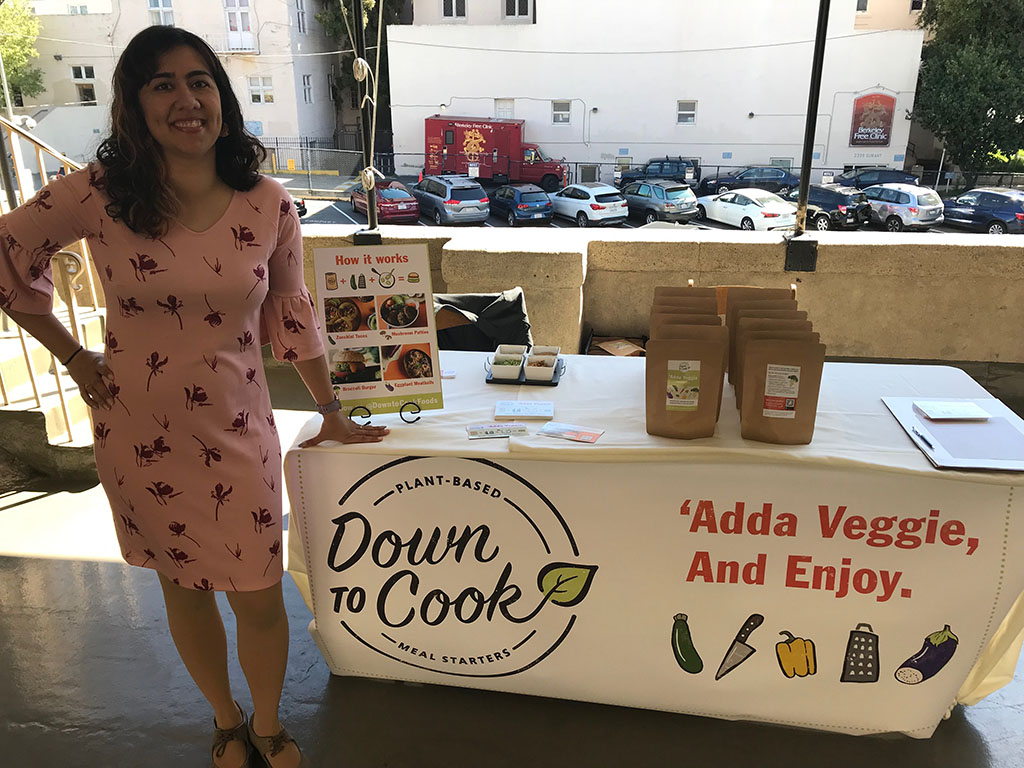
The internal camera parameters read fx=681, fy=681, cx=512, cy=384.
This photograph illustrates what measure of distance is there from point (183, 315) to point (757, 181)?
1570 cm

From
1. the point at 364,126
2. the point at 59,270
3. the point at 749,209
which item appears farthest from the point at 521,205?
the point at 59,270

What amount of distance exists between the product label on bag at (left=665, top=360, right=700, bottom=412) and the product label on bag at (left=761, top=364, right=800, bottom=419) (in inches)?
6.1

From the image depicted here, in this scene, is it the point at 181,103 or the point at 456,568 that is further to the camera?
the point at 456,568

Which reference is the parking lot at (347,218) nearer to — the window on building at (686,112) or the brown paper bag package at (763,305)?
the window on building at (686,112)

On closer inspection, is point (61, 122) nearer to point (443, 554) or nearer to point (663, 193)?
point (663, 193)

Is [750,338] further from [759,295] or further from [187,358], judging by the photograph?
[187,358]

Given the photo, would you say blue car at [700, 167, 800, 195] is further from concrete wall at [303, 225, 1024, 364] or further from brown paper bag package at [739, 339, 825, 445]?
brown paper bag package at [739, 339, 825, 445]

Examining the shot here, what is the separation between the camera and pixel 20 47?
54.9ft

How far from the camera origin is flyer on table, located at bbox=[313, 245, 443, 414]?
66.8 inches

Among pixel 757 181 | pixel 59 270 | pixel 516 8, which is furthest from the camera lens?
pixel 516 8

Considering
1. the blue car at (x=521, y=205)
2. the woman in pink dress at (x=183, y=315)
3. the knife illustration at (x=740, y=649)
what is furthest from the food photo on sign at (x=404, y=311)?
the blue car at (x=521, y=205)

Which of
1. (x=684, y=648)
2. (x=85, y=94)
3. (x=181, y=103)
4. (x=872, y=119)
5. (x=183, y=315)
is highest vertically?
(x=85, y=94)

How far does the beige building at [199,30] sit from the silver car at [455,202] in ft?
24.9

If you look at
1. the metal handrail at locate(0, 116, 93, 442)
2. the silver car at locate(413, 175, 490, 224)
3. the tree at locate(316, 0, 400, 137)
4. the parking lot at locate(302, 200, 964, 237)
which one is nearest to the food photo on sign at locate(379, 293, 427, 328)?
the metal handrail at locate(0, 116, 93, 442)
